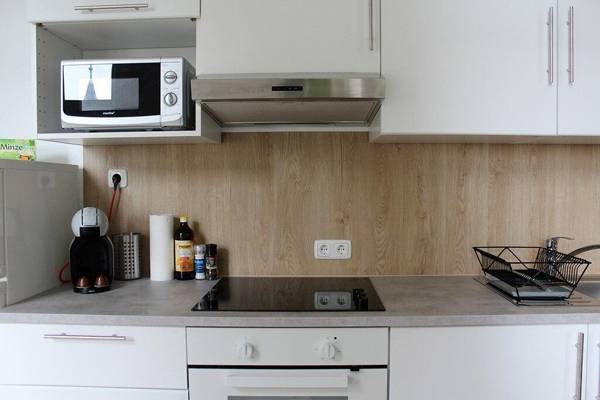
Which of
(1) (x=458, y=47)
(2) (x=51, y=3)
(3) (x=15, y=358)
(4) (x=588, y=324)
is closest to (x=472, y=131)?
(1) (x=458, y=47)

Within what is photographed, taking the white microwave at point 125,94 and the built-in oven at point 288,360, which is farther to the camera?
the white microwave at point 125,94

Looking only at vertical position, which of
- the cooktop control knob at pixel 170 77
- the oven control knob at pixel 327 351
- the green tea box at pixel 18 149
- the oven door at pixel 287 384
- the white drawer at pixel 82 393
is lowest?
the white drawer at pixel 82 393

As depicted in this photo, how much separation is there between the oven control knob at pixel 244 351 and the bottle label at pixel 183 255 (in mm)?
576

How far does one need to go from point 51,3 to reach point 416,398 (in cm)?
188

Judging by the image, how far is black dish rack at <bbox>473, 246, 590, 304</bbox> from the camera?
4.40ft

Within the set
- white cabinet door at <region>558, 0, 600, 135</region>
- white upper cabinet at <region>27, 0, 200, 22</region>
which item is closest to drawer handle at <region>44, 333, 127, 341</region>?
white upper cabinet at <region>27, 0, 200, 22</region>

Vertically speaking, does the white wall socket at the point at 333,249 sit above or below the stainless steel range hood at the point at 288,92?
below

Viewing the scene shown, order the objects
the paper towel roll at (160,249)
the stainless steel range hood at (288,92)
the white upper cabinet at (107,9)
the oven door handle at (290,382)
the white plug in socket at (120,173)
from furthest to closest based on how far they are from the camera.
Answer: the white plug in socket at (120,173) < the paper towel roll at (160,249) < the white upper cabinet at (107,9) < the stainless steel range hood at (288,92) < the oven door handle at (290,382)

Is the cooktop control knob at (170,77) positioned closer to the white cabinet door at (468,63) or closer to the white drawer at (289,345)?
the white cabinet door at (468,63)

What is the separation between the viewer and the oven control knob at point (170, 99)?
142 cm

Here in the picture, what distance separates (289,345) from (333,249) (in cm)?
61

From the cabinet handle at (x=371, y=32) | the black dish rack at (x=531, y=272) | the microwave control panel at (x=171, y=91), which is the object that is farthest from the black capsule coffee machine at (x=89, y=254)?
the black dish rack at (x=531, y=272)

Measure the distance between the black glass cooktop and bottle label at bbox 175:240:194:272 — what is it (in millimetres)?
161

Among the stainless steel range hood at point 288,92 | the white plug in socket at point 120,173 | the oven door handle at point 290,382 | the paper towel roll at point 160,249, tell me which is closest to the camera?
the oven door handle at point 290,382
